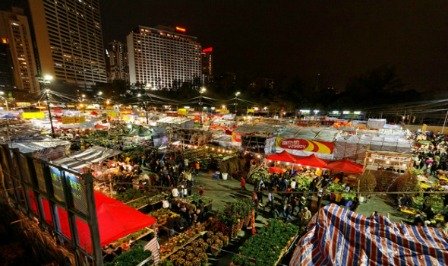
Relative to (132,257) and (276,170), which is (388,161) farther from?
(132,257)

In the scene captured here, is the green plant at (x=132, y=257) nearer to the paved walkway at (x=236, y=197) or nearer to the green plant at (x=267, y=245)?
the green plant at (x=267, y=245)

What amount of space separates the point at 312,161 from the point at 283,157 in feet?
6.31

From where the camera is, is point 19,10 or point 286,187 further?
point 19,10

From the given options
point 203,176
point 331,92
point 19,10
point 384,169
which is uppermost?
point 19,10

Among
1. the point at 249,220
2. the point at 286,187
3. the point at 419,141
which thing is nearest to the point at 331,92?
the point at 419,141

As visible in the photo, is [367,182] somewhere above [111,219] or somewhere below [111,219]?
below

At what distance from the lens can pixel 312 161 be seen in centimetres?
1598

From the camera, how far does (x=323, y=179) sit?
16172 millimetres

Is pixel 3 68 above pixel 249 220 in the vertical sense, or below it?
above

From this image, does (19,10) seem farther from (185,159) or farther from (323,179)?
(323,179)

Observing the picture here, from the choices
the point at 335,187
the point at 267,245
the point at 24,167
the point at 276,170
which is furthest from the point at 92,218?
the point at 276,170

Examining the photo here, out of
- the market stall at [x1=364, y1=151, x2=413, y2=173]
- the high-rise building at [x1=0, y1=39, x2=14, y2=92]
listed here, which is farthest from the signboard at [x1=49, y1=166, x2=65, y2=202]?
the high-rise building at [x1=0, y1=39, x2=14, y2=92]

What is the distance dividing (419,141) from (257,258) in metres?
25.5

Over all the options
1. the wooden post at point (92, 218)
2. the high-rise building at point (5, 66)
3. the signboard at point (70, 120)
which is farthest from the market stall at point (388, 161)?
the high-rise building at point (5, 66)
